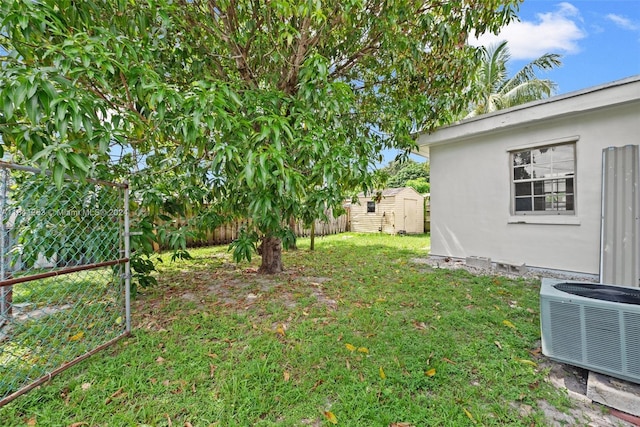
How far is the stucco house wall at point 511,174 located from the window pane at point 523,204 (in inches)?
4.4

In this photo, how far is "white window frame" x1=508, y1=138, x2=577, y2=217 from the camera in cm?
440

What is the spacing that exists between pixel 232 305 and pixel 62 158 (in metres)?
2.34

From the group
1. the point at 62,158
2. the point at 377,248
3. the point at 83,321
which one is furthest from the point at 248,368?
the point at 377,248

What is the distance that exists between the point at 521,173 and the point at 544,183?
14.8 inches

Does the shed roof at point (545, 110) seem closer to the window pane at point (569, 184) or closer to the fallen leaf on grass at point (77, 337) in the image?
the window pane at point (569, 184)

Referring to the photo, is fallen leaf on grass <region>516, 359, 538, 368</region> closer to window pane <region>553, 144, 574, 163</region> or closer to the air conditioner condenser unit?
the air conditioner condenser unit

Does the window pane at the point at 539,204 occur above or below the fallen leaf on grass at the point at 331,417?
above

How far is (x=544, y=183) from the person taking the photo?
184 inches

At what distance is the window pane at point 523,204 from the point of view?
4.86 metres

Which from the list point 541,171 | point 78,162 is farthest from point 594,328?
point 541,171

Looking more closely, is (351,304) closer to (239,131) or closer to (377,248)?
(239,131)

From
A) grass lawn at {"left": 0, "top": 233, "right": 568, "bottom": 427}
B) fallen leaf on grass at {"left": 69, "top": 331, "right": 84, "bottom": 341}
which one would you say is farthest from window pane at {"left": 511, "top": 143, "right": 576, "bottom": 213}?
fallen leaf on grass at {"left": 69, "top": 331, "right": 84, "bottom": 341}

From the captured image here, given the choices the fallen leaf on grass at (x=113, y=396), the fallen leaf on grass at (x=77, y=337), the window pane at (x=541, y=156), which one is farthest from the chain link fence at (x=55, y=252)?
the window pane at (x=541, y=156)

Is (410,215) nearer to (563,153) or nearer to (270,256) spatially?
(563,153)
